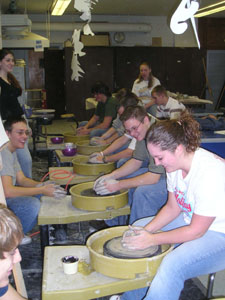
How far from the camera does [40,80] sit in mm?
10680

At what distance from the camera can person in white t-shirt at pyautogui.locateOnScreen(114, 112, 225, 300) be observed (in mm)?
1474

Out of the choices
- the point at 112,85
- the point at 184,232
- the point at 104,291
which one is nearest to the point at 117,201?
the point at 184,232

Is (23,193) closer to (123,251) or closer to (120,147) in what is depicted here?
(123,251)

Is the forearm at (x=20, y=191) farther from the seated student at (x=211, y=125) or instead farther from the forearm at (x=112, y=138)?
the seated student at (x=211, y=125)

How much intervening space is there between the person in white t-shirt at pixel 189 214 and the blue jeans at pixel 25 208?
3.05 feet

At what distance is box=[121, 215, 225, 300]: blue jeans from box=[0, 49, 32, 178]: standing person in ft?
6.98

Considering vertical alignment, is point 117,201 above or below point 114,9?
below

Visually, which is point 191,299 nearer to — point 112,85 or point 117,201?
point 117,201

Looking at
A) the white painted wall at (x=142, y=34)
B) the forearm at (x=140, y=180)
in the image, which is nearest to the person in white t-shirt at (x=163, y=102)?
the forearm at (x=140, y=180)

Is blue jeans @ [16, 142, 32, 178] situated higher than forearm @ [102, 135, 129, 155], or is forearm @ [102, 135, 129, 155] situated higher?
forearm @ [102, 135, 129, 155]

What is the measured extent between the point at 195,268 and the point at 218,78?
9249 mm

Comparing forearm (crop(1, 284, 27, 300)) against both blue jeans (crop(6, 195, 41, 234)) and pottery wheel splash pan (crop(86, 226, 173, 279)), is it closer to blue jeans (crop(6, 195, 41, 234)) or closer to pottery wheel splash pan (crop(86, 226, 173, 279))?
pottery wheel splash pan (crop(86, 226, 173, 279))

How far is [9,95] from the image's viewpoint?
3.52 m

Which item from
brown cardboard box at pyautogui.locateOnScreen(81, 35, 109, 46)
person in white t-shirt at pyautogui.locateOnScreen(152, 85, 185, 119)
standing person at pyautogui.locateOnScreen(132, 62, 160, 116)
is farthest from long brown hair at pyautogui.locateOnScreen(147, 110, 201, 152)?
brown cardboard box at pyautogui.locateOnScreen(81, 35, 109, 46)
